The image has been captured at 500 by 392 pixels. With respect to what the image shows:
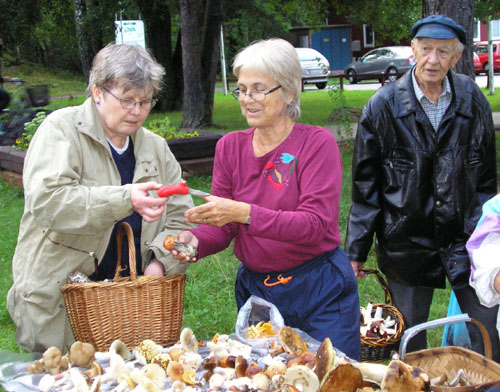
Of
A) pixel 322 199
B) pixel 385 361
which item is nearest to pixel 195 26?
pixel 385 361

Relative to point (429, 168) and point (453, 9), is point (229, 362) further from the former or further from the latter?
point (453, 9)

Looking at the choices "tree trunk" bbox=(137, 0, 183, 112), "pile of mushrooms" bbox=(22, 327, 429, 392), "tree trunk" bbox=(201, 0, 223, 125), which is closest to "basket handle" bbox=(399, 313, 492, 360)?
"pile of mushrooms" bbox=(22, 327, 429, 392)

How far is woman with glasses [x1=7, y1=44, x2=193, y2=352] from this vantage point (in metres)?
2.33

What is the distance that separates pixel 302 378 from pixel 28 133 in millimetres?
7589

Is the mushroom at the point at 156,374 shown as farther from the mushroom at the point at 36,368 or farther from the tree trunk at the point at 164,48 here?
the tree trunk at the point at 164,48

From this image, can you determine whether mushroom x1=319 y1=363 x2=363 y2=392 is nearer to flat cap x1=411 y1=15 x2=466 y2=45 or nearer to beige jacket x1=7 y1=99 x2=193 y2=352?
beige jacket x1=7 y1=99 x2=193 y2=352

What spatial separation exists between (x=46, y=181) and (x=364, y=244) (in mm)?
1661

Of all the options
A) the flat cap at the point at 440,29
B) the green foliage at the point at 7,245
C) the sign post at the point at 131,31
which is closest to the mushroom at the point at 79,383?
the green foliage at the point at 7,245

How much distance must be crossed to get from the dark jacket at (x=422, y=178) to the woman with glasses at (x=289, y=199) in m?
0.64

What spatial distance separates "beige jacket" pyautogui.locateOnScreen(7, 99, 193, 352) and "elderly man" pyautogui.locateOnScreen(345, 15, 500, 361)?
1102 mm

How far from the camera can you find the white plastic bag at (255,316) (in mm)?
2430

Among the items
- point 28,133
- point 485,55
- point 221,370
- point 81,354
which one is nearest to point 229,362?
point 221,370

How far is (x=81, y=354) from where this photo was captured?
221 centimetres

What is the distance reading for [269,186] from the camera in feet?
8.23
